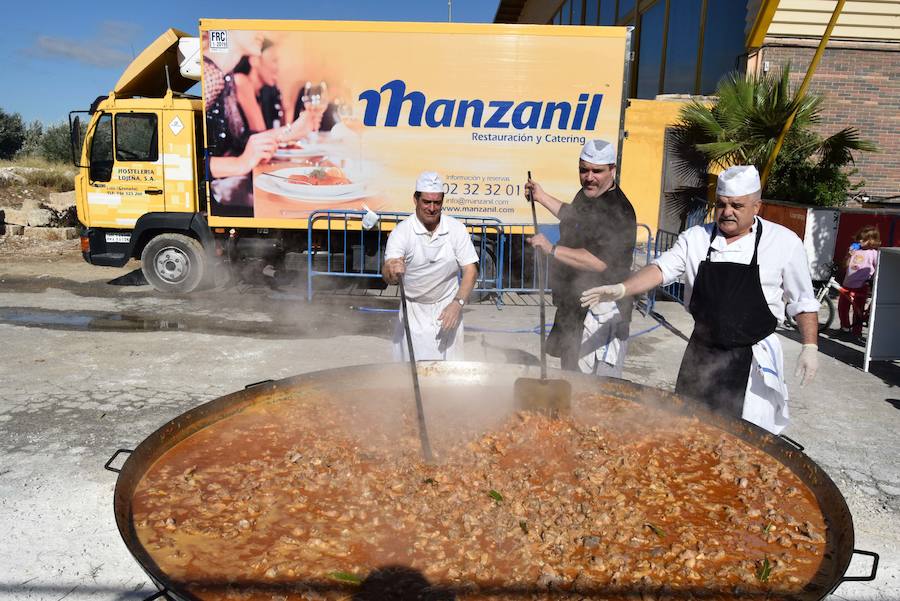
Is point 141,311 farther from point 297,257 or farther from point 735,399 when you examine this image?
point 735,399

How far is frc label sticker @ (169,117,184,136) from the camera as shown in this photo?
1085 centimetres

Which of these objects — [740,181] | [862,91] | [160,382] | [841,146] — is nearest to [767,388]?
[740,181]

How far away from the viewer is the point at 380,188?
10.6m

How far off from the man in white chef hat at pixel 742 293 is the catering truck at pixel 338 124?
6.89 m

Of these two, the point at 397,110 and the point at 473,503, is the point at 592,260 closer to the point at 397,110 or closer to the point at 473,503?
the point at 473,503

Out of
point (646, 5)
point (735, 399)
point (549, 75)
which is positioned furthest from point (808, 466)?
point (646, 5)

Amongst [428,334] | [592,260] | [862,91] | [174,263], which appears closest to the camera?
[592,260]

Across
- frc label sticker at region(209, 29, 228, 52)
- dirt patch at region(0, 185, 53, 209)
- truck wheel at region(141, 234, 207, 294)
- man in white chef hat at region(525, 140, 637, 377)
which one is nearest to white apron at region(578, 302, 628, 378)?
man in white chef hat at region(525, 140, 637, 377)

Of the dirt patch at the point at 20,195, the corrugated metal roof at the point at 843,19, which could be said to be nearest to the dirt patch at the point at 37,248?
the dirt patch at the point at 20,195

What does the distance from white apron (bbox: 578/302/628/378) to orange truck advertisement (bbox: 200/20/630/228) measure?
5997 mm

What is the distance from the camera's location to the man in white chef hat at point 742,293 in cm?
367

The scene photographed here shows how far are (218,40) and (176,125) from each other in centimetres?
166

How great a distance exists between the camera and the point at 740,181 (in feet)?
11.6

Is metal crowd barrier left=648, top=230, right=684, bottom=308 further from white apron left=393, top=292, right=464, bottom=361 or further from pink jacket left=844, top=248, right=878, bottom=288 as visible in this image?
white apron left=393, top=292, right=464, bottom=361
